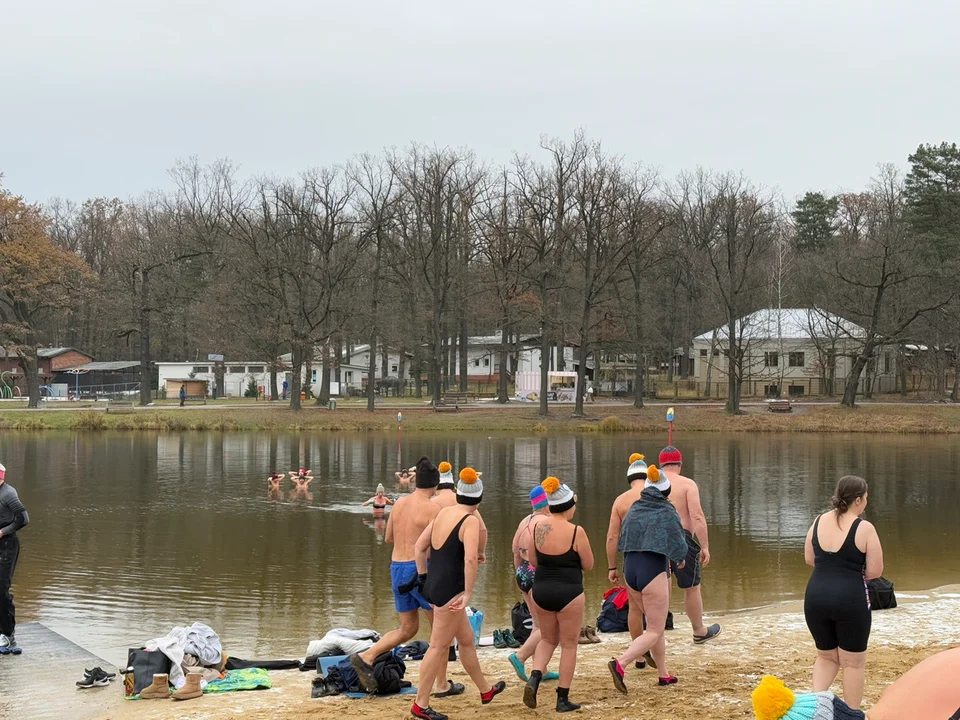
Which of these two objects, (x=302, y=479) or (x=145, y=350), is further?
(x=145, y=350)

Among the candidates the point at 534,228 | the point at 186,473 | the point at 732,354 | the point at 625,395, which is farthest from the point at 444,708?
the point at 625,395

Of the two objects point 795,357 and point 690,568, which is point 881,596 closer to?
point 690,568

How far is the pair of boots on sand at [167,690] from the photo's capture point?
9.42 m

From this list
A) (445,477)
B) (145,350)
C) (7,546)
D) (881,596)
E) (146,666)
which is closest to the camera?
(146,666)

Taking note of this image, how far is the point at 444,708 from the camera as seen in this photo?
28.5 feet

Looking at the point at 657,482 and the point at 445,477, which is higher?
the point at 657,482

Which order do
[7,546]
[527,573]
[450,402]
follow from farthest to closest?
[450,402]
[7,546]
[527,573]

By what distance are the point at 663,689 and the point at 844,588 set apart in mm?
2324

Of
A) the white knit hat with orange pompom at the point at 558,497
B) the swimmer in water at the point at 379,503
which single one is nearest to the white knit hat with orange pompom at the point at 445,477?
the white knit hat with orange pompom at the point at 558,497

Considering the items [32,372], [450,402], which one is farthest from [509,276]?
[32,372]

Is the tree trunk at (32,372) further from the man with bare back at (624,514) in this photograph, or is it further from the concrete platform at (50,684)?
the man with bare back at (624,514)

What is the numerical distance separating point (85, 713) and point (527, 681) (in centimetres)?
396

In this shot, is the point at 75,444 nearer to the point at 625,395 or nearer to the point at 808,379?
the point at 625,395

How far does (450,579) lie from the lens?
8.42 m
